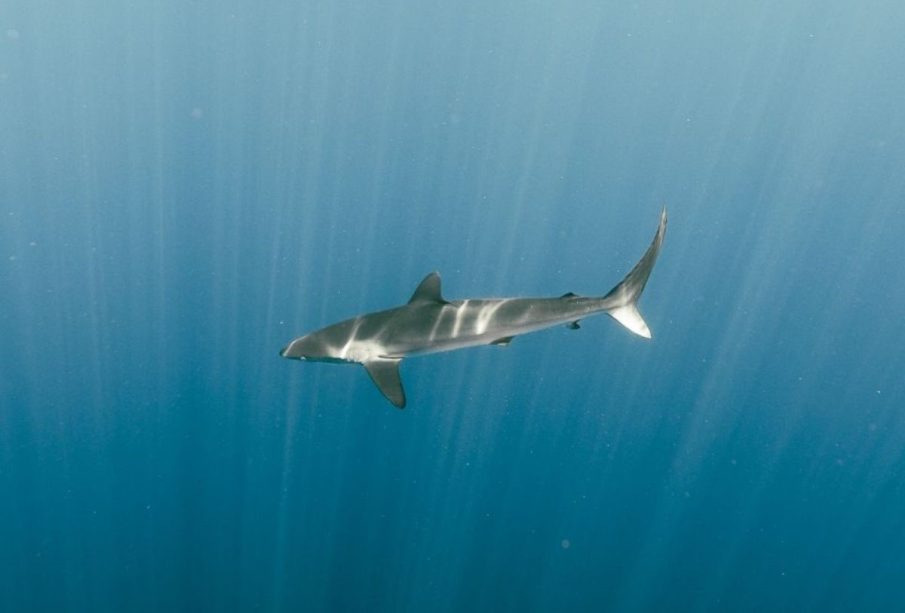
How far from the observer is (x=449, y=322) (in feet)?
13.4

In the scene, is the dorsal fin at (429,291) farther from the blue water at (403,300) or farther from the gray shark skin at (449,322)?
the blue water at (403,300)

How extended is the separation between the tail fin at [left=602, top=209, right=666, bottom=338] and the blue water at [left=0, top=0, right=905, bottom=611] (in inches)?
301

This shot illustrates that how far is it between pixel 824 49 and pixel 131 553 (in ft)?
63.6

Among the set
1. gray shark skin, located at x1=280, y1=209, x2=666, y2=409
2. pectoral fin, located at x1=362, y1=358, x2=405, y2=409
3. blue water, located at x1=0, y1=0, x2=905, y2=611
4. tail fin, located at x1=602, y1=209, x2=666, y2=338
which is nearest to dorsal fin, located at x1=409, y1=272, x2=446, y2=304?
gray shark skin, located at x1=280, y1=209, x2=666, y2=409

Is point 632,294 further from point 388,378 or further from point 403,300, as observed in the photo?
point 403,300

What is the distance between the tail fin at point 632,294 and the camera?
4.12 metres

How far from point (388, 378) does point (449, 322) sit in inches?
23.1

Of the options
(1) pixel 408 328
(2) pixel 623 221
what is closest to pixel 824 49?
(2) pixel 623 221

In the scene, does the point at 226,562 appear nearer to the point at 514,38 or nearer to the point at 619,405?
the point at 619,405

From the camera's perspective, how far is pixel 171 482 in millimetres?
11914

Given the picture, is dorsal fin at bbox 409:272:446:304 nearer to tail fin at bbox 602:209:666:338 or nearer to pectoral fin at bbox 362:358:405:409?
pectoral fin at bbox 362:358:405:409

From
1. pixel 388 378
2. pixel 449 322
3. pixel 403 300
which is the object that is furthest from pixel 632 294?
pixel 403 300

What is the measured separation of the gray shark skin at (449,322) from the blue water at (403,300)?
7.38 metres

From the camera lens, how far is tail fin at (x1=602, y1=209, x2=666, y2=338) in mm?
4121
